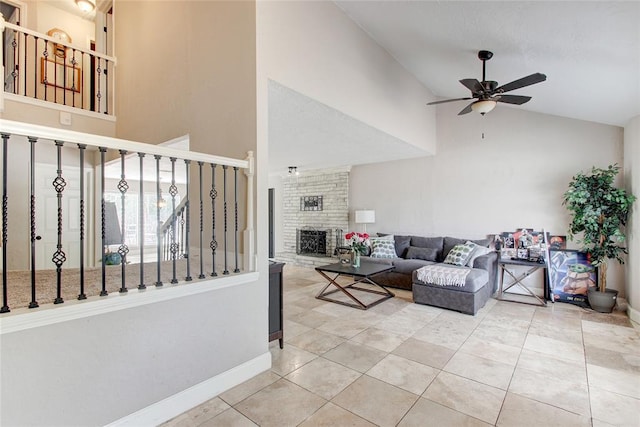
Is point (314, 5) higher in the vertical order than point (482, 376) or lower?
higher

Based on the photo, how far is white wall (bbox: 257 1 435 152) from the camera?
2.67 meters

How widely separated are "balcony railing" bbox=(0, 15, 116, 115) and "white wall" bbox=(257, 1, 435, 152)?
3.44m

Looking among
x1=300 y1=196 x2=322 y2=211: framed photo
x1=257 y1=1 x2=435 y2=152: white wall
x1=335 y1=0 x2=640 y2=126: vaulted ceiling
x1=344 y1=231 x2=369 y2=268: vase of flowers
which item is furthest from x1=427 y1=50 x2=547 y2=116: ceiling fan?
x1=300 y1=196 x2=322 y2=211: framed photo

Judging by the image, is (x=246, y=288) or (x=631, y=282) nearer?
(x=246, y=288)

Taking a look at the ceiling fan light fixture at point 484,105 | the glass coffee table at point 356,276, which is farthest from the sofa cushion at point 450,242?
the ceiling fan light fixture at point 484,105

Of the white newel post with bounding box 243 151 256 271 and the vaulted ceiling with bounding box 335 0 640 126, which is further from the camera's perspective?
the white newel post with bounding box 243 151 256 271

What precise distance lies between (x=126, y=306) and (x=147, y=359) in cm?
37

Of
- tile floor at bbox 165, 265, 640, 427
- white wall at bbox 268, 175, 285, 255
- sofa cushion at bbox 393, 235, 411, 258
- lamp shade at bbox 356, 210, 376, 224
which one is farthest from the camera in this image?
white wall at bbox 268, 175, 285, 255

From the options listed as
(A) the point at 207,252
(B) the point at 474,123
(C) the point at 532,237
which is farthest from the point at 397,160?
(A) the point at 207,252

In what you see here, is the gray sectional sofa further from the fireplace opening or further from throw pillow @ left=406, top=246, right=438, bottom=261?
the fireplace opening

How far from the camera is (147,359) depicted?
1884 mm

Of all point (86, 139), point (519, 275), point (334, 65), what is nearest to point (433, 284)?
point (519, 275)

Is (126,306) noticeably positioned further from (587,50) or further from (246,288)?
(587,50)

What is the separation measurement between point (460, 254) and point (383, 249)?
4.43 feet
